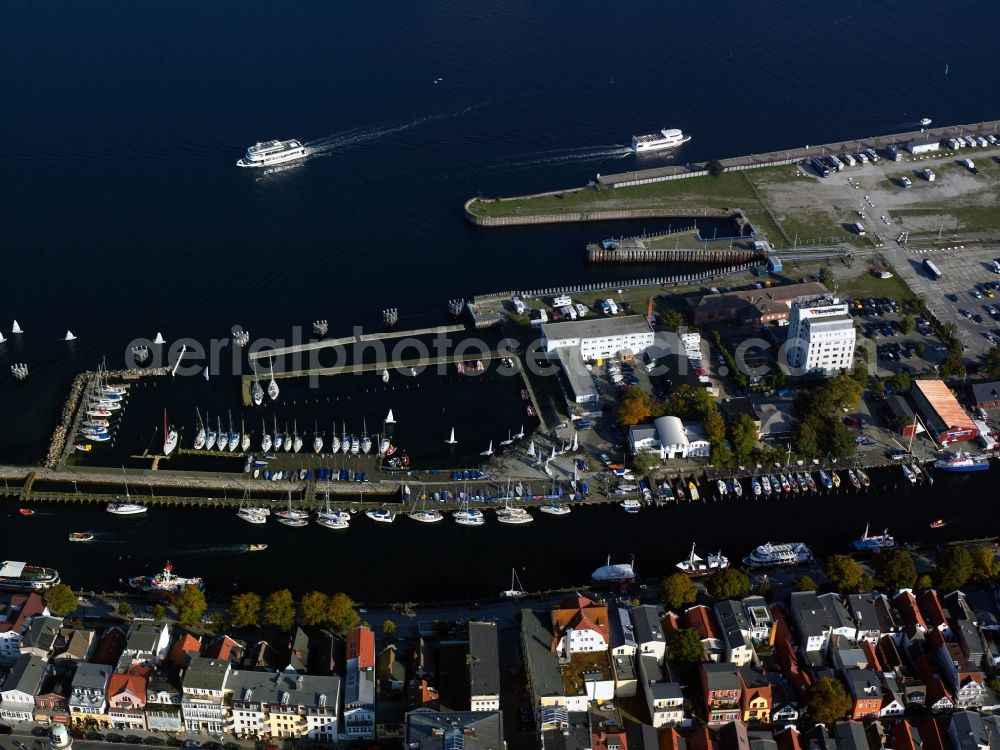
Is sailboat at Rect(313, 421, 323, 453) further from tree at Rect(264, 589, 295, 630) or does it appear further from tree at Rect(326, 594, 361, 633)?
tree at Rect(326, 594, 361, 633)

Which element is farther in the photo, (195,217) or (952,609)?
(195,217)

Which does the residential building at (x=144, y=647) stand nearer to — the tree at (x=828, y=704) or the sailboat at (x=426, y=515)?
the sailboat at (x=426, y=515)

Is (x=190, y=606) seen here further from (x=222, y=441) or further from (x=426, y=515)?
(x=222, y=441)

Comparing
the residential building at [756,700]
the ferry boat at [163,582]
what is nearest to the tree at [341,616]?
the ferry boat at [163,582]

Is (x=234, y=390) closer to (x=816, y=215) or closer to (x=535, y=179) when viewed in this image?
(x=535, y=179)

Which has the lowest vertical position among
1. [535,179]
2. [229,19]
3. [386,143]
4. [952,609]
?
[952,609]

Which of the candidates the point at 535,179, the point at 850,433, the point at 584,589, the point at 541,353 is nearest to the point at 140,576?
the point at 584,589

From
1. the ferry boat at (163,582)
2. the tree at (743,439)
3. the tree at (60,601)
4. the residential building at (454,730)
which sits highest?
the tree at (743,439)

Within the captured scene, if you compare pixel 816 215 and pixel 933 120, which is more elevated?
pixel 933 120
